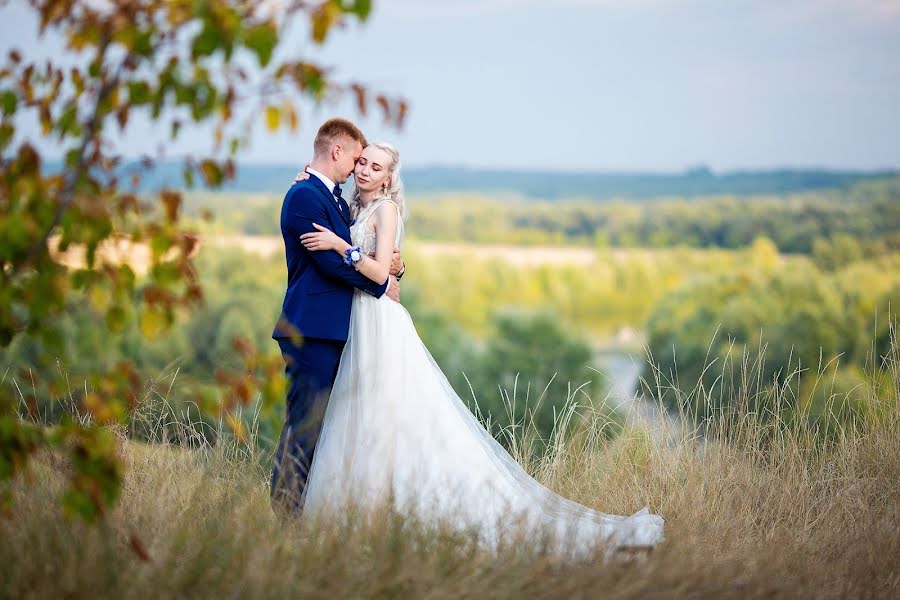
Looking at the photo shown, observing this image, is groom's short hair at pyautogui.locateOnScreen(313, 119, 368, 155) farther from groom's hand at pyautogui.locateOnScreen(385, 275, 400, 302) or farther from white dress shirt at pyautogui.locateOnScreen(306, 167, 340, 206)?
groom's hand at pyautogui.locateOnScreen(385, 275, 400, 302)

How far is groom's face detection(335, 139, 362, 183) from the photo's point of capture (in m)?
4.62

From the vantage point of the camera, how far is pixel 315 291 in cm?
452

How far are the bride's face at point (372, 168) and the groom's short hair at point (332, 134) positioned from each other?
4.0 inches

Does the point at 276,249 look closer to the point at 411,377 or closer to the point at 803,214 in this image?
the point at 803,214

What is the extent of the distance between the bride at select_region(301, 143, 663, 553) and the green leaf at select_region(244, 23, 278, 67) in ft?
6.34

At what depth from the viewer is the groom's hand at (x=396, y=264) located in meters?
4.76

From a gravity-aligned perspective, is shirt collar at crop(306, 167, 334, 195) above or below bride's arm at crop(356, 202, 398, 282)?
above

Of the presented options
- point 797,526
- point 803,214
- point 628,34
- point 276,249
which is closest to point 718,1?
point 628,34

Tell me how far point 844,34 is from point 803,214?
126ft

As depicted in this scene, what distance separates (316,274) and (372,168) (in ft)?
1.97

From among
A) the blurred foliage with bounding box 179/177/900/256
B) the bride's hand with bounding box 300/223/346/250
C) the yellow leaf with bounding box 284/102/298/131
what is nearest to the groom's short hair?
the bride's hand with bounding box 300/223/346/250

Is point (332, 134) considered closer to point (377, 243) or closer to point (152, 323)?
point (377, 243)

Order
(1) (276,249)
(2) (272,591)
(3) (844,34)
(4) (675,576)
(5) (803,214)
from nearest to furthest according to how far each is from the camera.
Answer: (2) (272,591)
(4) (675,576)
(1) (276,249)
(5) (803,214)
(3) (844,34)

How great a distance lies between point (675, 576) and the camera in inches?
136
